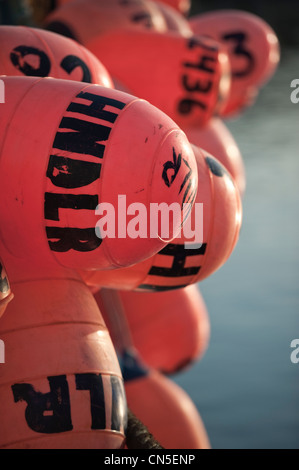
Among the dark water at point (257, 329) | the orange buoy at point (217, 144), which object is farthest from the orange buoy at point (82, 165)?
the dark water at point (257, 329)

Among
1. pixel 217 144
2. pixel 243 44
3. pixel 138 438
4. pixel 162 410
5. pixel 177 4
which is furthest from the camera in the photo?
pixel 177 4

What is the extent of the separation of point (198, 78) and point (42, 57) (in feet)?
2.07

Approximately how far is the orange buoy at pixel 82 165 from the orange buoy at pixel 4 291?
48 mm

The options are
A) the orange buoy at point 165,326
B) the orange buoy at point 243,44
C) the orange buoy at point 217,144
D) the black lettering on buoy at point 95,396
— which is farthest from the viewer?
the orange buoy at point 243,44

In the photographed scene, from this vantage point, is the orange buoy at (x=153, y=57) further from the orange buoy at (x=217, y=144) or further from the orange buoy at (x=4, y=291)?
the orange buoy at (x=4, y=291)

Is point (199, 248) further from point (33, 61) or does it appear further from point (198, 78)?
point (198, 78)

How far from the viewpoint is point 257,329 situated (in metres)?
4.04

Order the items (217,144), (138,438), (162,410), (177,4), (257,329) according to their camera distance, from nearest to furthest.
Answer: (138,438), (162,410), (217,144), (177,4), (257,329)

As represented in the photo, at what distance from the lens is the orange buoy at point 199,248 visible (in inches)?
42.4

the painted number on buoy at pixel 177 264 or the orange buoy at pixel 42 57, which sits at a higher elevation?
the orange buoy at pixel 42 57

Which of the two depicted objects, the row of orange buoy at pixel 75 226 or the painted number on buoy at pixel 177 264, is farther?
the painted number on buoy at pixel 177 264

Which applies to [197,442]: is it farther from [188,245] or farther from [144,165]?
[144,165]

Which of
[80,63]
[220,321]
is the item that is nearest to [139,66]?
[80,63]

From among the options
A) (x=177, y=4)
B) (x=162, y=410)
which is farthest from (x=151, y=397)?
(x=177, y=4)
